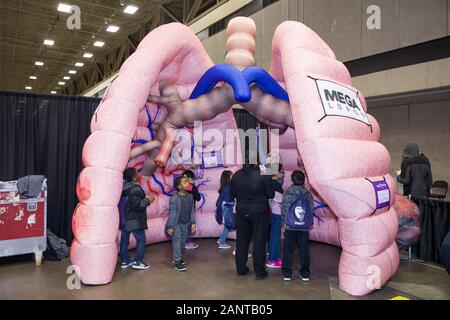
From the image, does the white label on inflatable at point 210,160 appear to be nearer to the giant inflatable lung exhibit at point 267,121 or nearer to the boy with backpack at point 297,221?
the giant inflatable lung exhibit at point 267,121

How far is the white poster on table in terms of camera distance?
3.49m

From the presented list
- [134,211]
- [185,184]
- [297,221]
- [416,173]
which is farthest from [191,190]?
[416,173]

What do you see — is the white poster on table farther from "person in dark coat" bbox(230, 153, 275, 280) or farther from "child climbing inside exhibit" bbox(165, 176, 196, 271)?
"child climbing inside exhibit" bbox(165, 176, 196, 271)

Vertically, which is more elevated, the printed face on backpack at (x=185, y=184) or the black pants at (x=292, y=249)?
the printed face on backpack at (x=185, y=184)

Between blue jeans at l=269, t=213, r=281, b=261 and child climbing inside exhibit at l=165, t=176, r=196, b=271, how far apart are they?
1.01 meters

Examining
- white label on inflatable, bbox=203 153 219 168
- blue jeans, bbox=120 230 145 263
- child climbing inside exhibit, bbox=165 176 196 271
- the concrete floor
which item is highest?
white label on inflatable, bbox=203 153 219 168

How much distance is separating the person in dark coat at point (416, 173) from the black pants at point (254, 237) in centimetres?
280

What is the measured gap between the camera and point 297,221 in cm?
382

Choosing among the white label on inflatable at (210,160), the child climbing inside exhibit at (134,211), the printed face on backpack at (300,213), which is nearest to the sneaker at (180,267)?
the child climbing inside exhibit at (134,211)

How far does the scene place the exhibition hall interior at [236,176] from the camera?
3455mm

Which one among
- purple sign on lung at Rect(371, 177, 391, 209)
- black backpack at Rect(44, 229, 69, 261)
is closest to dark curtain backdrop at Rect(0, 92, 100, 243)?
black backpack at Rect(44, 229, 69, 261)
